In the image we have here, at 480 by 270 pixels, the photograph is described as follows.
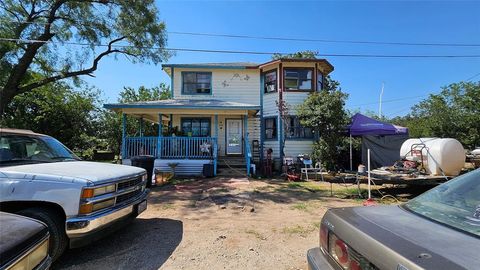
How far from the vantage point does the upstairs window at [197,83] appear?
61.0ft

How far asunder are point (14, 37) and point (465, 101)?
32.9m

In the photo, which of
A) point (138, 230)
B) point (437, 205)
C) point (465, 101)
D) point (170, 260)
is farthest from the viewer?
point (465, 101)

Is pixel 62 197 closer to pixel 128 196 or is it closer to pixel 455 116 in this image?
pixel 128 196

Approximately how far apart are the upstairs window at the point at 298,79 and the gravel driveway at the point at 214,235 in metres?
9.07

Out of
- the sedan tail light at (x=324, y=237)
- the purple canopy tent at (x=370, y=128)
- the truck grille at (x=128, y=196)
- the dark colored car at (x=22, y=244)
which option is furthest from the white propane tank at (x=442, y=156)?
the dark colored car at (x=22, y=244)

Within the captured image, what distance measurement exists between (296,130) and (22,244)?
1621 cm

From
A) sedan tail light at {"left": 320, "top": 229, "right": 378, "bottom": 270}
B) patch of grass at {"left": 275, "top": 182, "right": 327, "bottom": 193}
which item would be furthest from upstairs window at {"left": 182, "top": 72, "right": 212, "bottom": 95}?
sedan tail light at {"left": 320, "top": 229, "right": 378, "bottom": 270}

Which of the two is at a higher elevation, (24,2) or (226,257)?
(24,2)

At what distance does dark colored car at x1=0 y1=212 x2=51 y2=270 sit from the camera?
189cm

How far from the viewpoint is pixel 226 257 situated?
15.4 feet

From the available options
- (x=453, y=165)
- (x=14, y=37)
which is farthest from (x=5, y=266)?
(x=14, y=37)

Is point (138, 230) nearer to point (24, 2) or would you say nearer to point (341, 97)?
point (341, 97)

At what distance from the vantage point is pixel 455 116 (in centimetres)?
2423

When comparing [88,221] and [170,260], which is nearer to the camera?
[88,221]
